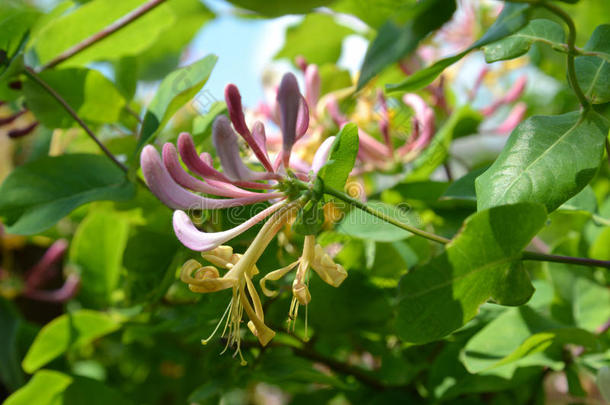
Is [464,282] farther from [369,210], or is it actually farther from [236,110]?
Result: [236,110]

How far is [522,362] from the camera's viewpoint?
472mm

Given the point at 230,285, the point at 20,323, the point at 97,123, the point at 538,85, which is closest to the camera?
the point at 230,285

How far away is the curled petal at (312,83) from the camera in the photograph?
62 cm

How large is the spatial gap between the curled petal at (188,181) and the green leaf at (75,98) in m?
0.27

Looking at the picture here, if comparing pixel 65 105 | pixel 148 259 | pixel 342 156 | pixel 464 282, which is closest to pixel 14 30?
pixel 65 105

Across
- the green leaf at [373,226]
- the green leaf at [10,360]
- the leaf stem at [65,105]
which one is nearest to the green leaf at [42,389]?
the green leaf at [10,360]

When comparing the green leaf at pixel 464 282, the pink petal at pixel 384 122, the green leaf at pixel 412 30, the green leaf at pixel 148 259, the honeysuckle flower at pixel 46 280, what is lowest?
the honeysuckle flower at pixel 46 280

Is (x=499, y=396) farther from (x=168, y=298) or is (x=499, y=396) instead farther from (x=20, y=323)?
(x=20, y=323)

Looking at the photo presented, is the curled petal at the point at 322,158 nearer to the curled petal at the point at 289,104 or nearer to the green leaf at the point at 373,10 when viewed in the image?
the curled petal at the point at 289,104

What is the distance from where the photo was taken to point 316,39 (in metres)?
0.87

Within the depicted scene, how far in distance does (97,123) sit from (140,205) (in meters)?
0.11

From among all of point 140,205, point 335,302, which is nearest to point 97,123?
point 140,205

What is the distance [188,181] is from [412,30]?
161 mm

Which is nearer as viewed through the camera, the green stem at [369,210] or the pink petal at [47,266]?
the green stem at [369,210]
